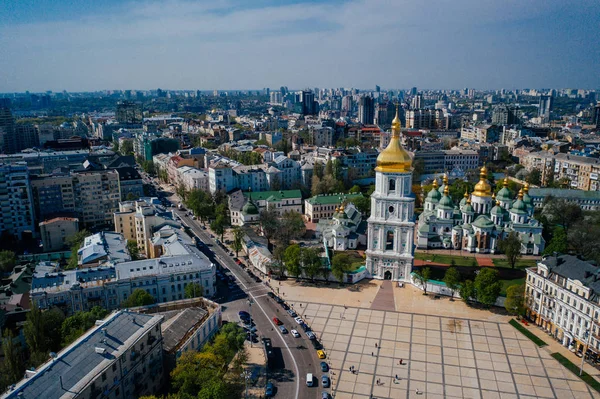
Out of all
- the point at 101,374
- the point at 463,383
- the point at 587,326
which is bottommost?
the point at 463,383

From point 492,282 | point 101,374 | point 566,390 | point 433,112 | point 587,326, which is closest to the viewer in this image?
point 101,374

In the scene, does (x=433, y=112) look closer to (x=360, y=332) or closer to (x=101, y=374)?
(x=360, y=332)

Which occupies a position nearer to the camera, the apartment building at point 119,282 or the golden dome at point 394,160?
the apartment building at point 119,282

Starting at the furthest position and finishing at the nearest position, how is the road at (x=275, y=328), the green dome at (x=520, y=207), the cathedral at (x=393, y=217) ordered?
Result: the green dome at (x=520, y=207) → the cathedral at (x=393, y=217) → the road at (x=275, y=328)

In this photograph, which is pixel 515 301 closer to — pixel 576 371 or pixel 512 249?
pixel 576 371

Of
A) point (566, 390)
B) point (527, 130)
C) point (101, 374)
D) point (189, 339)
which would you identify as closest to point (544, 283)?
point (566, 390)

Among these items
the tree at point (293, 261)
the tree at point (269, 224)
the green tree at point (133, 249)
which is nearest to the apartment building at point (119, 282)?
the green tree at point (133, 249)

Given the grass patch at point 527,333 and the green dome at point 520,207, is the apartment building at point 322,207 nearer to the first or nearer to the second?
the green dome at point 520,207
